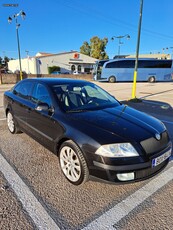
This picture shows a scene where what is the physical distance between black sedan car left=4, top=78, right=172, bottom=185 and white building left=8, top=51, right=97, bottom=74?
37.3m

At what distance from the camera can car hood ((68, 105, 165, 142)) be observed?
2350 millimetres

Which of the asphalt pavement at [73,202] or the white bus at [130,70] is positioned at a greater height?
the white bus at [130,70]

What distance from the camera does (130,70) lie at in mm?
24406

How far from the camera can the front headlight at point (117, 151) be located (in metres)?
2.15

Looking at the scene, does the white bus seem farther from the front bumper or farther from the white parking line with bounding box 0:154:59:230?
the front bumper

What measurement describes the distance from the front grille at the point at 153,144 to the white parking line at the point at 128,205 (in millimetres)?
583

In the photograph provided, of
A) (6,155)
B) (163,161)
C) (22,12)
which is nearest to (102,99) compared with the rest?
(163,161)

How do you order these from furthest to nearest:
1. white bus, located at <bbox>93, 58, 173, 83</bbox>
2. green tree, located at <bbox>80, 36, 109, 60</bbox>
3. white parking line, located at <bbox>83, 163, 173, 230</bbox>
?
green tree, located at <bbox>80, 36, 109, 60</bbox> < white bus, located at <bbox>93, 58, 173, 83</bbox> < white parking line, located at <bbox>83, 163, 173, 230</bbox>

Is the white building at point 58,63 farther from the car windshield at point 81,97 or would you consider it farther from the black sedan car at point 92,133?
the black sedan car at point 92,133

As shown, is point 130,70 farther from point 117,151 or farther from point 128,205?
point 128,205

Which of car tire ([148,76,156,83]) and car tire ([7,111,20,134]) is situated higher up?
car tire ([148,76,156,83])

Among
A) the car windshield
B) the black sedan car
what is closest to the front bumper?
the black sedan car

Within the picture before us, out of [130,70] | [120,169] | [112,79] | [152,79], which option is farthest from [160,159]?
[152,79]

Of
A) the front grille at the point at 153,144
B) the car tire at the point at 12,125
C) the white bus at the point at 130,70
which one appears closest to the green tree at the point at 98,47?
the white bus at the point at 130,70
